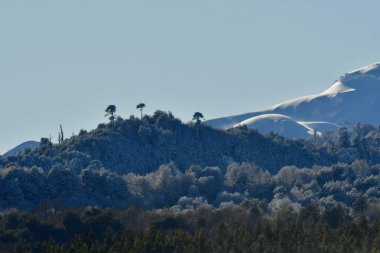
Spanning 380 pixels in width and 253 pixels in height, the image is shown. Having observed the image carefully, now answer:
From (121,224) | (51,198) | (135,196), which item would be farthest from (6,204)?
(121,224)

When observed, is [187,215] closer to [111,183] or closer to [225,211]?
[225,211]

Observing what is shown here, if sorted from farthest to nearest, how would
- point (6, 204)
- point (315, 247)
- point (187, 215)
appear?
1. point (6, 204)
2. point (187, 215)
3. point (315, 247)

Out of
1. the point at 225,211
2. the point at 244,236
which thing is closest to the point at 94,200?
the point at 225,211

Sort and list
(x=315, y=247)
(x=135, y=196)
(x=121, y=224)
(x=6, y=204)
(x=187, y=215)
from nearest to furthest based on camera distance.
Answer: (x=315, y=247), (x=121, y=224), (x=187, y=215), (x=6, y=204), (x=135, y=196)

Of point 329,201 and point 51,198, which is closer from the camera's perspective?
point 51,198

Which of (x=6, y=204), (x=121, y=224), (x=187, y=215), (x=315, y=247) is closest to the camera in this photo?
(x=315, y=247)

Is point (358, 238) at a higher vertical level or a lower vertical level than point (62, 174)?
lower

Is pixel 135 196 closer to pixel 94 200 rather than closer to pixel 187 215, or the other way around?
pixel 94 200

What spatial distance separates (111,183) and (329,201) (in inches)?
1315

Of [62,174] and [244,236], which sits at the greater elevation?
[62,174]

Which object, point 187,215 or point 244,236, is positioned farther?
point 187,215

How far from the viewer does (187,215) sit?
16050 cm

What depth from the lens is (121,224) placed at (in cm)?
14712

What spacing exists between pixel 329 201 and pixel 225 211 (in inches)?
1281
